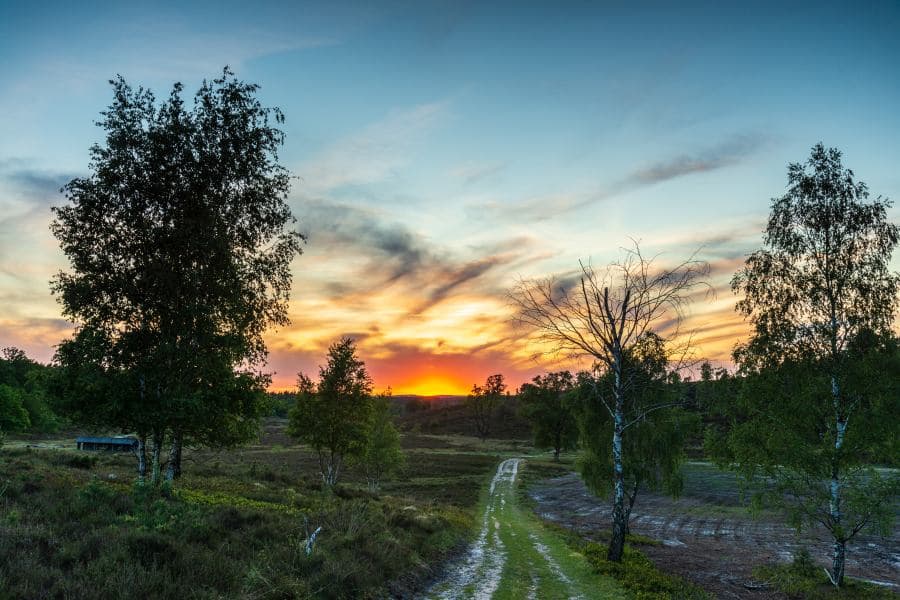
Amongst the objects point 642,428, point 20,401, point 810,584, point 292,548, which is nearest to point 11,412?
point 20,401

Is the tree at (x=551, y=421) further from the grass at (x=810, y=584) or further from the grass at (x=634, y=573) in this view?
the grass at (x=810, y=584)

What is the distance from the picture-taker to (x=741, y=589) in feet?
60.0

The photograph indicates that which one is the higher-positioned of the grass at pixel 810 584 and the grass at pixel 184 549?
the grass at pixel 184 549

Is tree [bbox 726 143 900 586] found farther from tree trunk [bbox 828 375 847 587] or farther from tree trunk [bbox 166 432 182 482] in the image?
tree trunk [bbox 166 432 182 482]

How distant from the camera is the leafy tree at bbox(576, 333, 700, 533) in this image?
25.0 meters

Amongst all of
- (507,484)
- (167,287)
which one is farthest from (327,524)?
(507,484)

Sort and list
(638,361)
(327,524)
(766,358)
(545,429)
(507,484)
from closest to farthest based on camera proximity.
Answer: (327,524)
(766,358)
(638,361)
(507,484)
(545,429)

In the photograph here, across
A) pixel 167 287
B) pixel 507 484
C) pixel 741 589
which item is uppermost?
pixel 167 287

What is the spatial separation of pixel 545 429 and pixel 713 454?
82.8 metres

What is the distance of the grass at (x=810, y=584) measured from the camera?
1753cm

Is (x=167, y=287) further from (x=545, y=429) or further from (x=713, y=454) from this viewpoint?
(x=545, y=429)

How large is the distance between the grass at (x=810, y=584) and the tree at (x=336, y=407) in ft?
105

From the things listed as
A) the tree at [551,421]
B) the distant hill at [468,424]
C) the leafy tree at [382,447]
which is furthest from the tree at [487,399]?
the leafy tree at [382,447]

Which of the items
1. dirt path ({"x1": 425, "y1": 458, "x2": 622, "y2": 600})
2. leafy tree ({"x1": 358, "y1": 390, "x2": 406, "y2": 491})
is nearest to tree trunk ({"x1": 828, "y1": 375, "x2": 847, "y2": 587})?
dirt path ({"x1": 425, "y1": 458, "x2": 622, "y2": 600})
